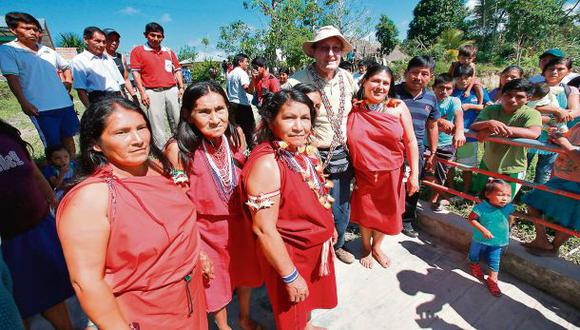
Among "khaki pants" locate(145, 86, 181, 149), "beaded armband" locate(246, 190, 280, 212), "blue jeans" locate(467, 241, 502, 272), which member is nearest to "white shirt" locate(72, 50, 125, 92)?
"khaki pants" locate(145, 86, 181, 149)

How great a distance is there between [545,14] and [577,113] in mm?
34286

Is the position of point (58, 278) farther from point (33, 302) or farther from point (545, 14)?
point (545, 14)

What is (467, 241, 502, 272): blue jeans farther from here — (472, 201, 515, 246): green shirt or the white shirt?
the white shirt

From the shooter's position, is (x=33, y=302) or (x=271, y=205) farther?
(x=33, y=302)

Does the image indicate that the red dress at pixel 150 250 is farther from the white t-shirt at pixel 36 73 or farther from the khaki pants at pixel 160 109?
the khaki pants at pixel 160 109

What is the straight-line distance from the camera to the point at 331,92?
2578 millimetres

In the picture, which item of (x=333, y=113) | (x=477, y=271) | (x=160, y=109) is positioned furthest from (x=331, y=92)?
(x=160, y=109)

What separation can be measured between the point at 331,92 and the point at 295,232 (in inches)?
53.3

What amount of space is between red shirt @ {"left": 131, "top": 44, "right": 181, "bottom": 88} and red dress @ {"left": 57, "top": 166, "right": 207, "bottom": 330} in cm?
420

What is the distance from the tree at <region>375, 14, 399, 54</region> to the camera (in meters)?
38.2

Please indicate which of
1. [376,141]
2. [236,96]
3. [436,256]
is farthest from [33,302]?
[236,96]

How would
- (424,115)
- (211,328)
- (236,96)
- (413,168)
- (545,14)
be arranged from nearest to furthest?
1. (211,328)
2. (413,168)
3. (424,115)
4. (236,96)
5. (545,14)

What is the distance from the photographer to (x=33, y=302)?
181 centimetres

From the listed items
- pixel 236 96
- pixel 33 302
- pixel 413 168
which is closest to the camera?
pixel 33 302
